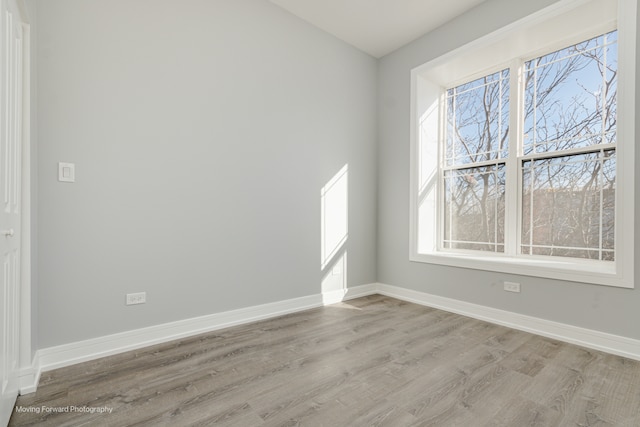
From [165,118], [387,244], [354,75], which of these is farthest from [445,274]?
[165,118]

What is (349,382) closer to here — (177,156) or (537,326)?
(537,326)

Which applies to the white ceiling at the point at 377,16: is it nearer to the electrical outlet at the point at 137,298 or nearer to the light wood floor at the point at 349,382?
the electrical outlet at the point at 137,298

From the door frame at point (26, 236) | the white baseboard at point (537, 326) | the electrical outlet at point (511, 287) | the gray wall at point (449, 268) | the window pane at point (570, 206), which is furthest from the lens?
the electrical outlet at point (511, 287)

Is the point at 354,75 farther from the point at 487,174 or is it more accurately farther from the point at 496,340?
the point at 496,340

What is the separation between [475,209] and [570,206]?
35.2 inches

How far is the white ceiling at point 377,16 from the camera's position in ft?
10.5

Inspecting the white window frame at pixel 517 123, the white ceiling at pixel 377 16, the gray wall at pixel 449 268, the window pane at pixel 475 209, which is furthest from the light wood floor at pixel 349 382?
the white ceiling at pixel 377 16

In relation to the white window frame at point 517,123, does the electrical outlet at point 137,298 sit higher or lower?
lower

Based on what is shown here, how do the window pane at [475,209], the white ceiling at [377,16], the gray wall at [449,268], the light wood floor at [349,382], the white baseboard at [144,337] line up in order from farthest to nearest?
the window pane at [475,209] → the white ceiling at [377,16] → the gray wall at [449,268] → the white baseboard at [144,337] → the light wood floor at [349,382]

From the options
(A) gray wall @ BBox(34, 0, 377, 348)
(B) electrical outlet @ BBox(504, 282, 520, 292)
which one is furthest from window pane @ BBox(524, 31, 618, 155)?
(A) gray wall @ BBox(34, 0, 377, 348)

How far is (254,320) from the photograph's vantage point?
3033 millimetres

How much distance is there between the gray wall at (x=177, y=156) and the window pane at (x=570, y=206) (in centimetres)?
212

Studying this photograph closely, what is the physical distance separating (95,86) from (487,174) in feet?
12.5

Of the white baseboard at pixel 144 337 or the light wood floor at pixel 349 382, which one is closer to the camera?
the light wood floor at pixel 349 382
